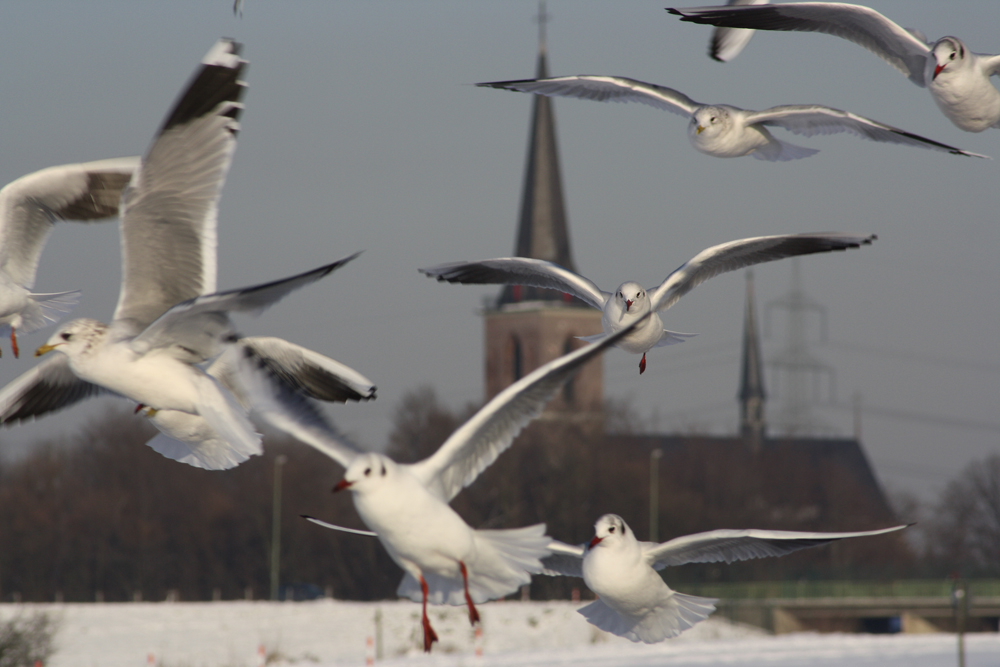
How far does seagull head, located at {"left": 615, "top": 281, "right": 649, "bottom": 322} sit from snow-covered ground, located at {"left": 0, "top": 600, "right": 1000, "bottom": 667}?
1799cm

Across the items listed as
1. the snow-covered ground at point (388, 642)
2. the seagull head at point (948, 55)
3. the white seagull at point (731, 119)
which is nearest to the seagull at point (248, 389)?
the white seagull at point (731, 119)

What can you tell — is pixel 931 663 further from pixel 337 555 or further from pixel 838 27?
pixel 337 555

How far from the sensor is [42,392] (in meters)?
9.40

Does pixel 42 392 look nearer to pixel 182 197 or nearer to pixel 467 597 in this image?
pixel 182 197

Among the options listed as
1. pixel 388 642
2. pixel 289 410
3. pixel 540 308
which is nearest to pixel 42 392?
pixel 289 410

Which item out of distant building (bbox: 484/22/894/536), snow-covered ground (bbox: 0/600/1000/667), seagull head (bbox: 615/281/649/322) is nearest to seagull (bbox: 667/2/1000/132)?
seagull head (bbox: 615/281/649/322)

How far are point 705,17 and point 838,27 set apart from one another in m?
1.52

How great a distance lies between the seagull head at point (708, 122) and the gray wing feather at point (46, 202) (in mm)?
4080

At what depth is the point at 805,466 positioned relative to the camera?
275ft

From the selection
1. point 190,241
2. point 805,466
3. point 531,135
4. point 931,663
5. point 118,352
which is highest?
point 531,135

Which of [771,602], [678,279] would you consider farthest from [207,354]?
[771,602]

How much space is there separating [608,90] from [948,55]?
3.30m

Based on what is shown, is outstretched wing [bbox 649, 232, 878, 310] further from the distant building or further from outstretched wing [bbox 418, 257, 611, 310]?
the distant building

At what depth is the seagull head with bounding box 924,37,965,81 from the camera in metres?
8.55
